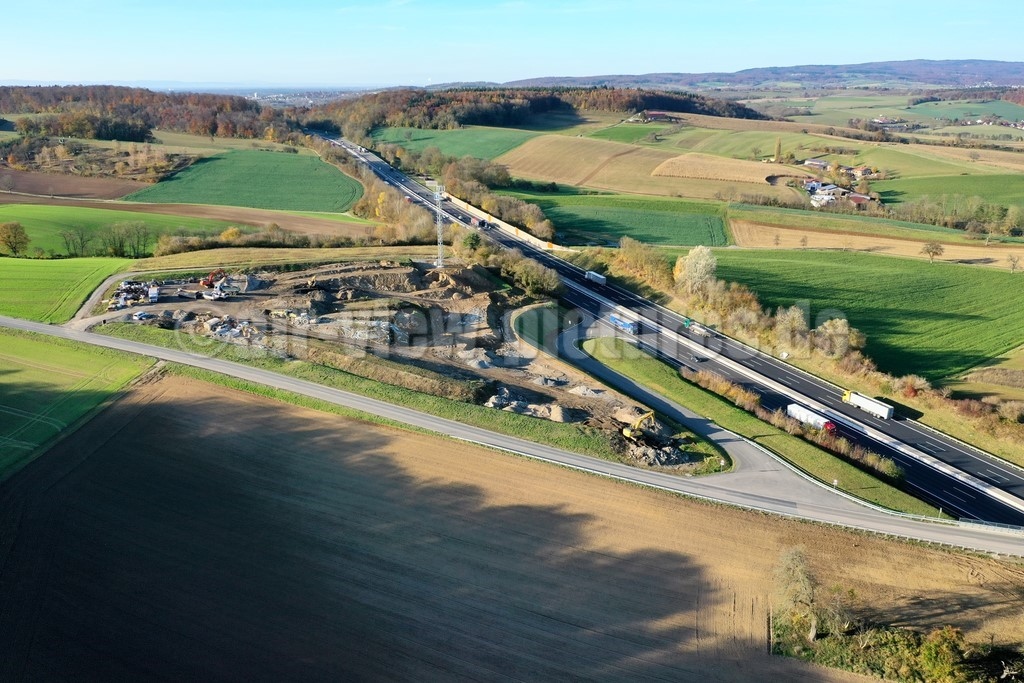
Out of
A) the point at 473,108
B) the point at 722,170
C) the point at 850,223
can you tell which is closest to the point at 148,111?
the point at 473,108

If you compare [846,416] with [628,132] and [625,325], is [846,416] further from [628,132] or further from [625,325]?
[628,132]

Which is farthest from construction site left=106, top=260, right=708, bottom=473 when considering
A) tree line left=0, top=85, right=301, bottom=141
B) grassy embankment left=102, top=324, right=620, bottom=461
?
tree line left=0, top=85, right=301, bottom=141

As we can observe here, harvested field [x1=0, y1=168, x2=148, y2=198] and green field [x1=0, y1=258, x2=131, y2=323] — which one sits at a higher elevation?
harvested field [x1=0, y1=168, x2=148, y2=198]

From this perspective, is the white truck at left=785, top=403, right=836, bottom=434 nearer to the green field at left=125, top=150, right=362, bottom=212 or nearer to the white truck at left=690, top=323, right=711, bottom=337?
the white truck at left=690, top=323, right=711, bottom=337

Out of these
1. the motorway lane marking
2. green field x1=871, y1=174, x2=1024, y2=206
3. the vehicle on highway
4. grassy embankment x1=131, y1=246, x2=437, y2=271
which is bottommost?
the motorway lane marking

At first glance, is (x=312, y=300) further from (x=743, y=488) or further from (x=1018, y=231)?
(x=1018, y=231)

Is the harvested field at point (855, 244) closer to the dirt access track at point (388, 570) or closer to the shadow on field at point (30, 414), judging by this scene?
the dirt access track at point (388, 570)

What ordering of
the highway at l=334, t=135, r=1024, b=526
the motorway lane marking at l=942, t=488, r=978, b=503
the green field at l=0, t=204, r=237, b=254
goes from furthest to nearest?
the green field at l=0, t=204, r=237, b=254
the highway at l=334, t=135, r=1024, b=526
the motorway lane marking at l=942, t=488, r=978, b=503

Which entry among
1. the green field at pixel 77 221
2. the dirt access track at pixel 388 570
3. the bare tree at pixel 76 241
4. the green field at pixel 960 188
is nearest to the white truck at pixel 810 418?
the dirt access track at pixel 388 570

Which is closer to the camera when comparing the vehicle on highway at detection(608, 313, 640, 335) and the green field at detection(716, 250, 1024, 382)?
the green field at detection(716, 250, 1024, 382)
